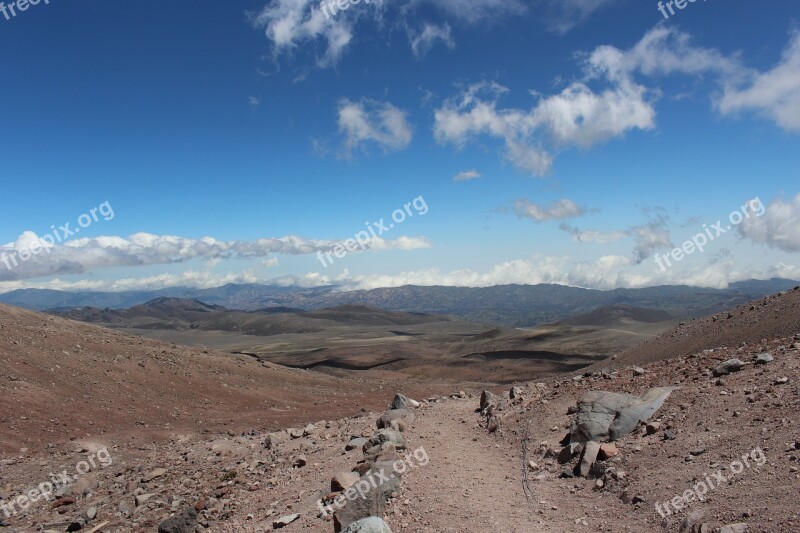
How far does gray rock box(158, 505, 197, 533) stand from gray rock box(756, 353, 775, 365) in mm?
14436

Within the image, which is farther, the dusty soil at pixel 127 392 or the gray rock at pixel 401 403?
the dusty soil at pixel 127 392

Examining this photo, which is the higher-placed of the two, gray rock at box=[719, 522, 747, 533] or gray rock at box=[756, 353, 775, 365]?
gray rock at box=[756, 353, 775, 365]

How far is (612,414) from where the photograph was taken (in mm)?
12375

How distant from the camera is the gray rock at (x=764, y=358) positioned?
12798 millimetres

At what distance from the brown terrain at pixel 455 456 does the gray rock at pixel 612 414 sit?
0.93ft

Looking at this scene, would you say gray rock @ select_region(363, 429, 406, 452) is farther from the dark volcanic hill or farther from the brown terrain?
the dark volcanic hill

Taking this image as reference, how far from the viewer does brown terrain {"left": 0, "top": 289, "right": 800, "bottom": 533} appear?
882 centimetres

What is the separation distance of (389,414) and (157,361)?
21201mm

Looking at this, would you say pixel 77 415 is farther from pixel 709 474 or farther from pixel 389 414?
pixel 709 474

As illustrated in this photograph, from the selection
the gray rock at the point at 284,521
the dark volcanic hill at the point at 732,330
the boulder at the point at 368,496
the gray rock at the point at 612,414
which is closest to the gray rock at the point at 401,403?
the gray rock at the point at 612,414

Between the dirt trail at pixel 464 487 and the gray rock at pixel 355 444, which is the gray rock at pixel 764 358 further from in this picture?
the gray rock at pixel 355 444

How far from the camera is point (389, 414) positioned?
15.5m

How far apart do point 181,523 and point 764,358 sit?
14.8 metres

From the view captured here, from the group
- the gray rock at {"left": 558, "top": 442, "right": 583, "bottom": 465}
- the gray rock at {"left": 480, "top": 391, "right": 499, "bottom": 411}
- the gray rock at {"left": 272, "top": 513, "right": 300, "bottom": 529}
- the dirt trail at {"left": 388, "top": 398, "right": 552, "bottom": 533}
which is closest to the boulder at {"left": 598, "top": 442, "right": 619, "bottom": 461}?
the gray rock at {"left": 558, "top": 442, "right": 583, "bottom": 465}
